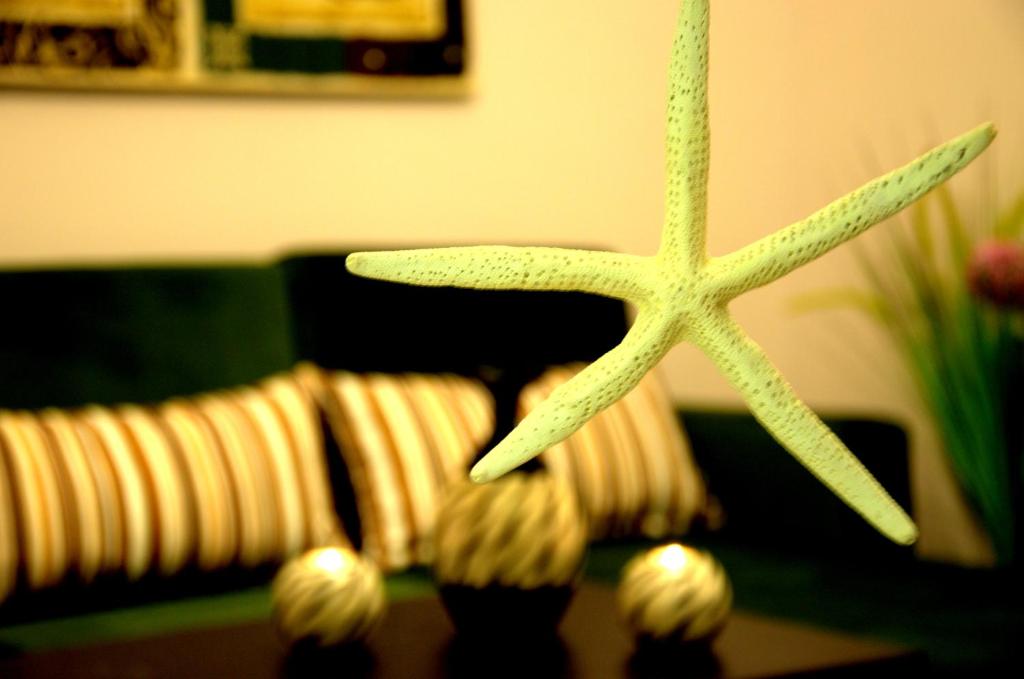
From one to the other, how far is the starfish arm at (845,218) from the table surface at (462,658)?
53 centimetres

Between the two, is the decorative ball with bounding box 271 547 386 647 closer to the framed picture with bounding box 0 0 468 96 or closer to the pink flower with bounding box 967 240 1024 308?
the framed picture with bounding box 0 0 468 96

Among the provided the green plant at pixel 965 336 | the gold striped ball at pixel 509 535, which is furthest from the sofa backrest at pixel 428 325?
the gold striped ball at pixel 509 535

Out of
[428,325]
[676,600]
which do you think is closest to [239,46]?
[428,325]

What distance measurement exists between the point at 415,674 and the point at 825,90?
6.44 ft

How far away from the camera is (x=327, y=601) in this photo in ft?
4.05

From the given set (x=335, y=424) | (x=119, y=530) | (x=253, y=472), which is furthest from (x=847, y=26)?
(x=119, y=530)

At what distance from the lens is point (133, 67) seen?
2.28 metres

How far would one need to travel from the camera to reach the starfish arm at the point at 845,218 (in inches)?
26.0

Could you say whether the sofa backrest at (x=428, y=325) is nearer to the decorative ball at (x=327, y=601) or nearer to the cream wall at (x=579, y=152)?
the cream wall at (x=579, y=152)

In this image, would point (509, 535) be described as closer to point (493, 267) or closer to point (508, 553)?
point (508, 553)

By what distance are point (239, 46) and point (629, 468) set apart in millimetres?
1021

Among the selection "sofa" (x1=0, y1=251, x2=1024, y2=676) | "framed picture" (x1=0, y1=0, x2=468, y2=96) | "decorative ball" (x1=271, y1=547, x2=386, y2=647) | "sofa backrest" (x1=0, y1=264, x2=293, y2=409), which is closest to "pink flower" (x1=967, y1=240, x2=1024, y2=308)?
"sofa" (x1=0, y1=251, x2=1024, y2=676)

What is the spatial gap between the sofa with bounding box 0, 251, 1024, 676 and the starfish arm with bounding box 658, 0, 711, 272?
83 centimetres

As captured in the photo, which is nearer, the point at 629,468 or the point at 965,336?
the point at 629,468
